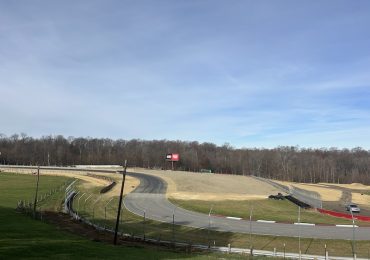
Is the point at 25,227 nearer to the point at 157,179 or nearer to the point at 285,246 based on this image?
the point at 285,246

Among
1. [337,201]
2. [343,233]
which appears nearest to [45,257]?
[343,233]

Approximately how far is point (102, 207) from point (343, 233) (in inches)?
1492

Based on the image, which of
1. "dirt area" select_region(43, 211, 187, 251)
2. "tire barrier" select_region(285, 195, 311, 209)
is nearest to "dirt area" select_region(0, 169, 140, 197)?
"dirt area" select_region(43, 211, 187, 251)

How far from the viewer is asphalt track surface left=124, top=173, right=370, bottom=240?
49.3m

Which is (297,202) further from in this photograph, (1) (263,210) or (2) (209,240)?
(2) (209,240)

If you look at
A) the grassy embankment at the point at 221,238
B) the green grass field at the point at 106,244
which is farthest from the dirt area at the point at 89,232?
the grassy embankment at the point at 221,238

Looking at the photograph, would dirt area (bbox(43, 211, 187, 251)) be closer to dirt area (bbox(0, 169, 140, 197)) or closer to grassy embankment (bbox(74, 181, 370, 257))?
grassy embankment (bbox(74, 181, 370, 257))

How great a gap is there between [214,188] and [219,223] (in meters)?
49.3

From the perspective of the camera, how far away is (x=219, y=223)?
186ft

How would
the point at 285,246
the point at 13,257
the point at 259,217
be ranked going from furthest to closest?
the point at 259,217
the point at 285,246
the point at 13,257

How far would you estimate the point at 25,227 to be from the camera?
125 ft

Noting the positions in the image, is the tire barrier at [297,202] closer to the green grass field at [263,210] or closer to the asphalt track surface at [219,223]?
the green grass field at [263,210]

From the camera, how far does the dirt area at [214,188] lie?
285 feet

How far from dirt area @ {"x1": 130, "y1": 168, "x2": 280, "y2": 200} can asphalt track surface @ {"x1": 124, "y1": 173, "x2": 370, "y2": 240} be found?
8.20m
